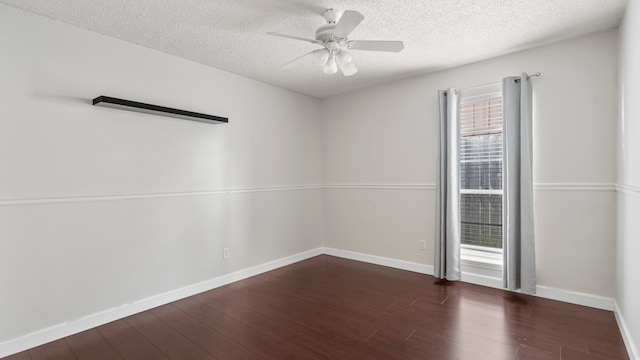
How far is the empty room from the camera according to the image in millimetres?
2320

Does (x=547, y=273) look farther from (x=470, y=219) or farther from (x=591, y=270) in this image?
(x=470, y=219)

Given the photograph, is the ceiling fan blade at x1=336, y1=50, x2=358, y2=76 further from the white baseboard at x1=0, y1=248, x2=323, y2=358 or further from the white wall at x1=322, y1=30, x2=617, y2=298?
the white baseboard at x1=0, y1=248, x2=323, y2=358

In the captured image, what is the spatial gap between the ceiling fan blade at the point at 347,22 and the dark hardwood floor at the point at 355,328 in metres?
2.26

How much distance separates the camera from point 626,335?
2.27 meters

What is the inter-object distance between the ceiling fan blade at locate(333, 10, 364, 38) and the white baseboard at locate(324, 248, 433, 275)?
301 cm

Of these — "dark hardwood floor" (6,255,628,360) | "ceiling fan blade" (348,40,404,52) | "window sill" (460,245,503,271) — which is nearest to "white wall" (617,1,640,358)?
"dark hardwood floor" (6,255,628,360)

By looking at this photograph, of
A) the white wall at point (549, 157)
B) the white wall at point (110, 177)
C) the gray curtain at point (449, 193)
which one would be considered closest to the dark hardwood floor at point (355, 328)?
the gray curtain at point (449, 193)

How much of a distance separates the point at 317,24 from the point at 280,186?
7.84 feet

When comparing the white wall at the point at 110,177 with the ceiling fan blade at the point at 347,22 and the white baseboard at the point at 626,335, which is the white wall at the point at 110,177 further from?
the white baseboard at the point at 626,335

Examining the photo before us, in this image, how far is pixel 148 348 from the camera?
2.32 meters

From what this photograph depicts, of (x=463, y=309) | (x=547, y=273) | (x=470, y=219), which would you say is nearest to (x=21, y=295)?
(x=463, y=309)

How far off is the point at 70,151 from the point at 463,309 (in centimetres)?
369

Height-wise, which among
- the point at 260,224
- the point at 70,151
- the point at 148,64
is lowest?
the point at 260,224

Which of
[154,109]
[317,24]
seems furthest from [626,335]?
[154,109]
